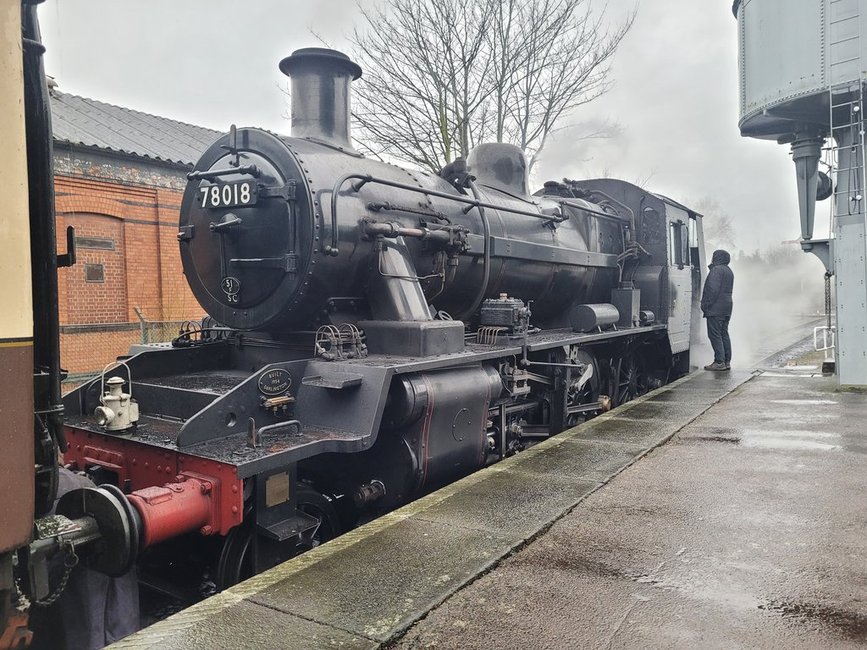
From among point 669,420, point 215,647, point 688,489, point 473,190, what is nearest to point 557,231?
point 473,190

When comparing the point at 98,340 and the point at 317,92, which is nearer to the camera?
the point at 317,92

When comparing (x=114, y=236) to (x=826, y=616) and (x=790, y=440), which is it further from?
(x=826, y=616)

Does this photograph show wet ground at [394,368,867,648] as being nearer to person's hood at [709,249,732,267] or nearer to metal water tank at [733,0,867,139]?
metal water tank at [733,0,867,139]

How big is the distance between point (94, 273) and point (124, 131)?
3.19 metres

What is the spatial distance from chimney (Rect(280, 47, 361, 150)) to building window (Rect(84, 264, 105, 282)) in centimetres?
736

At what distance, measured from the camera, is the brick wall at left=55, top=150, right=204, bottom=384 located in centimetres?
1060

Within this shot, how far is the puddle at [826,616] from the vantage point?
8.17 feet

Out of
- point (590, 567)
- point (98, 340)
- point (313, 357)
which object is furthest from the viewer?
point (98, 340)

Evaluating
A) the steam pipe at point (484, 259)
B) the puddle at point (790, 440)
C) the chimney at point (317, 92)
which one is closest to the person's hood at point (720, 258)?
the puddle at point (790, 440)

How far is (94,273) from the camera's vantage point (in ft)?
36.0

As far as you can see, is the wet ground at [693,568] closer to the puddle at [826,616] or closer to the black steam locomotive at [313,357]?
the puddle at [826,616]

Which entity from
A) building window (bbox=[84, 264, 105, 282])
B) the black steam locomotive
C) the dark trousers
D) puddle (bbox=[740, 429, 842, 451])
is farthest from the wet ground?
building window (bbox=[84, 264, 105, 282])

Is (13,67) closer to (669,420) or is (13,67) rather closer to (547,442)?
(547,442)

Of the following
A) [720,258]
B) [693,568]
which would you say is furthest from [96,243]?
[693,568]
